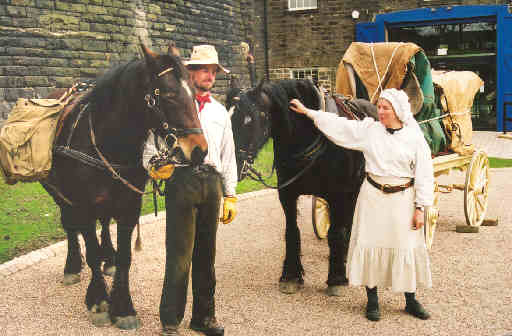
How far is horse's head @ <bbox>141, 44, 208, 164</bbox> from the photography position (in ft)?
11.6

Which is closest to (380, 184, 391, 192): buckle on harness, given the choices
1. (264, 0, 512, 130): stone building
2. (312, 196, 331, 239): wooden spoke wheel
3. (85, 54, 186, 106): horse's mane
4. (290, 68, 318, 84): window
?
(85, 54, 186, 106): horse's mane

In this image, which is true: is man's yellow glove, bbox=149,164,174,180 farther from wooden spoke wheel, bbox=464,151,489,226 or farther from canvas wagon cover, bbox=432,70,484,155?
canvas wagon cover, bbox=432,70,484,155

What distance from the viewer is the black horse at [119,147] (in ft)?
11.7

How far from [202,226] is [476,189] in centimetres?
A: 459

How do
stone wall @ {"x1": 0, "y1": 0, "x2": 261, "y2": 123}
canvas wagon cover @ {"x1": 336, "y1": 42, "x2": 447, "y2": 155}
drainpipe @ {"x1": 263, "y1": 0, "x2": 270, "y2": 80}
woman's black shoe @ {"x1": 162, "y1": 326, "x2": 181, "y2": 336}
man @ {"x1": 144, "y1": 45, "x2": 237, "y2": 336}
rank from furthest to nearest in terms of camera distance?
drainpipe @ {"x1": 263, "y1": 0, "x2": 270, "y2": 80}
stone wall @ {"x1": 0, "y1": 0, "x2": 261, "y2": 123}
canvas wagon cover @ {"x1": 336, "y1": 42, "x2": 447, "y2": 155}
woman's black shoe @ {"x1": 162, "y1": 326, "x2": 181, "y2": 336}
man @ {"x1": 144, "y1": 45, "x2": 237, "y2": 336}

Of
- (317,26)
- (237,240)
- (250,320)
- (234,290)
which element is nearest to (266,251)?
(237,240)

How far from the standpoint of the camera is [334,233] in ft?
16.5

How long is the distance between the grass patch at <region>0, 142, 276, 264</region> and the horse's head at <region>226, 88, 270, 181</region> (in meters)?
2.17

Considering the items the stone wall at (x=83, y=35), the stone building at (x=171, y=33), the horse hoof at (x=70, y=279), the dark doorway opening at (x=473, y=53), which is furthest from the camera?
the dark doorway opening at (x=473, y=53)

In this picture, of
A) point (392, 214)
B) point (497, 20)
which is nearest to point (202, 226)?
point (392, 214)

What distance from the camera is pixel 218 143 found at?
154 inches

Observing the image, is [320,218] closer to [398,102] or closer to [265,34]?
[398,102]

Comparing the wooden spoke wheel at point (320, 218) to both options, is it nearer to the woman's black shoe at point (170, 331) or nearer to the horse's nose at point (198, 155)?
the woman's black shoe at point (170, 331)

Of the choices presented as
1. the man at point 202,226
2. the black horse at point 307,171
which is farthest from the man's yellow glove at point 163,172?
the black horse at point 307,171
